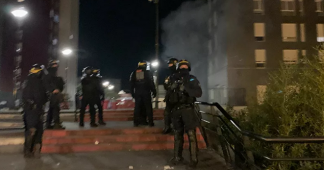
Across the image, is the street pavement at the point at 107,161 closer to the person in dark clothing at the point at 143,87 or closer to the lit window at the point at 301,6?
the person in dark clothing at the point at 143,87

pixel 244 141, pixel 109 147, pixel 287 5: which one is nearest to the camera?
pixel 244 141

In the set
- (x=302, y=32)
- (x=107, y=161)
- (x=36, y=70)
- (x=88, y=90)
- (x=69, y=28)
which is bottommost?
(x=107, y=161)

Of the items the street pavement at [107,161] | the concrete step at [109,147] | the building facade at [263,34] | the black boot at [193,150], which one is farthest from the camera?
the building facade at [263,34]

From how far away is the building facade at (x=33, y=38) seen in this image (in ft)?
86.4

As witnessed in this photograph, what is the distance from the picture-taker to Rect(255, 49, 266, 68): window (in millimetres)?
28281

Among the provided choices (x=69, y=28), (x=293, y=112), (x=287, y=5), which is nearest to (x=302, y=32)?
(x=287, y=5)

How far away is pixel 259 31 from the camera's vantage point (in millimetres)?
28219

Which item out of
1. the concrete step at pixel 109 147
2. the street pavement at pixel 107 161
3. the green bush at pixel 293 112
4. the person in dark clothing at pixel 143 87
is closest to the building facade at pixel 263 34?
the person in dark clothing at pixel 143 87

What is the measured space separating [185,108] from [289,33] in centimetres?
2743

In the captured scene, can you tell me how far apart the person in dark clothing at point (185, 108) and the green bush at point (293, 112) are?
3.72 feet

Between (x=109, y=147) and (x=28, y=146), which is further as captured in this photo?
(x=109, y=147)

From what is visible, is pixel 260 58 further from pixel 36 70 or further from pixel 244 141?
pixel 36 70

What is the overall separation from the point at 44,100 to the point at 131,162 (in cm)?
230

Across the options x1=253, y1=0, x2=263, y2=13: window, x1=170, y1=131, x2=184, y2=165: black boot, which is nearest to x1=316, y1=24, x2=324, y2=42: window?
x1=253, y1=0, x2=263, y2=13: window
